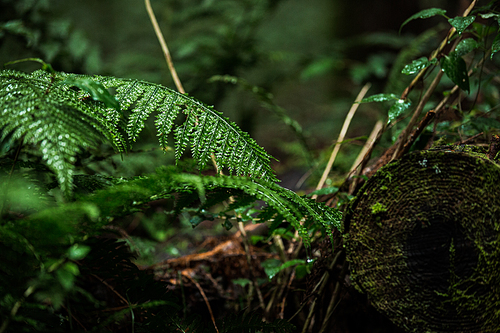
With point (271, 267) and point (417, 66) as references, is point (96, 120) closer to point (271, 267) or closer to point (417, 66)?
point (271, 267)

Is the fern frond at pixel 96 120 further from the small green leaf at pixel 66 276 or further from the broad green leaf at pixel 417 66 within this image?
the broad green leaf at pixel 417 66

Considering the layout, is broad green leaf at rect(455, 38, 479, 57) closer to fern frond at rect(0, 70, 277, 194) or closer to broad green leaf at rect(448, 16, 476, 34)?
broad green leaf at rect(448, 16, 476, 34)

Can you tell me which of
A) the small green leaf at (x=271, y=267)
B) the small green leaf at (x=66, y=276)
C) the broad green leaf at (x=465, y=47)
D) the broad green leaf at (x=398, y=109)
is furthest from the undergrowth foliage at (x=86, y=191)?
the broad green leaf at (x=465, y=47)

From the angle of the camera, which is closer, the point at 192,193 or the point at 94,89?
the point at 94,89

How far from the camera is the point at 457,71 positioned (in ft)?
3.45

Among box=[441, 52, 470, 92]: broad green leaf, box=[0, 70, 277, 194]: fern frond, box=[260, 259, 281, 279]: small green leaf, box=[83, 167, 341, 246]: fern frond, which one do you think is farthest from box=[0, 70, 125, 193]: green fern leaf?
box=[441, 52, 470, 92]: broad green leaf

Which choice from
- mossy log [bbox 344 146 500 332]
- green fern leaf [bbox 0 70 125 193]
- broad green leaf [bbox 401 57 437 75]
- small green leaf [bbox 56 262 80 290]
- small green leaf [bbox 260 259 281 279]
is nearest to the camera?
small green leaf [bbox 56 262 80 290]

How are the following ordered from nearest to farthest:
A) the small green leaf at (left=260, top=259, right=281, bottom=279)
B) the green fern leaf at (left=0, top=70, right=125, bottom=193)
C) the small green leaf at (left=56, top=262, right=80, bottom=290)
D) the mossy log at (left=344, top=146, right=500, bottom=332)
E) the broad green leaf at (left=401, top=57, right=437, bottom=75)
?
the small green leaf at (left=56, top=262, right=80, bottom=290)
the green fern leaf at (left=0, top=70, right=125, bottom=193)
the mossy log at (left=344, top=146, right=500, bottom=332)
the broad green leaf at (left=401, top=57, right=437, bottom=75)
the small green leaf at (left=260, top=259, right=281, bottom=279)

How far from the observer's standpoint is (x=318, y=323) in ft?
3.88

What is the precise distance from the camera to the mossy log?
0.87 metres

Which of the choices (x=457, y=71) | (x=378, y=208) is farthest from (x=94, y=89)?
(x=457, y=71)

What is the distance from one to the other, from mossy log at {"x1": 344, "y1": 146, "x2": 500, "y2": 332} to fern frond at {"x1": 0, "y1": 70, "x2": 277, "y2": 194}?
0.42 m

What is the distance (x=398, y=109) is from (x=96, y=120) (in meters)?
1.06

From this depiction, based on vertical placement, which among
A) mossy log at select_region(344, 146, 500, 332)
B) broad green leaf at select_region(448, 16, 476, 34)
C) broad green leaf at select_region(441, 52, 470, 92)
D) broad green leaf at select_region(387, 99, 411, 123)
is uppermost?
broad green leaf at select_region(448, 16, 476, 34)
